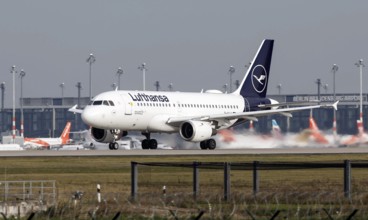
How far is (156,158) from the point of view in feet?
224

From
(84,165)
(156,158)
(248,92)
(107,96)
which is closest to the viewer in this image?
(84,165)

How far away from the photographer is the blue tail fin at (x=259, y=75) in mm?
96625

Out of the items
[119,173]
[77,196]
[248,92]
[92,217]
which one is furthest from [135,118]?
[92,217]

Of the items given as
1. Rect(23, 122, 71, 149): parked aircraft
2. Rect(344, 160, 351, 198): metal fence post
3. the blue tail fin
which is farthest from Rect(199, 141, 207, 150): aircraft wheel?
Rect(344, 160, 351, 198): metal fence post

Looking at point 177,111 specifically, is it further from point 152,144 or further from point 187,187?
point 187,187

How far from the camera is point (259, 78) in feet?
319

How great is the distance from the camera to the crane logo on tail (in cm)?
9688

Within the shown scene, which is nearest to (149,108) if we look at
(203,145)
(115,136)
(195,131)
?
(195,131)

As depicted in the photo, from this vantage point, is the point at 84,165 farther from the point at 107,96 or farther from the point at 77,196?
the point at 77,196

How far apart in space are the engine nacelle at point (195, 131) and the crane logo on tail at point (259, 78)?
1100 centimetres

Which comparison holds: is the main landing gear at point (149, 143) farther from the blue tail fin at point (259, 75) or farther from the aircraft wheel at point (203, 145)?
the blue tail fin at point (259, 75)

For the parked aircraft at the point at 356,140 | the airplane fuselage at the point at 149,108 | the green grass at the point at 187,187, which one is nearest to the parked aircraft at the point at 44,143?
the airplane fuselage at the point at 149,108

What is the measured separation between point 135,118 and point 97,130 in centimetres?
480

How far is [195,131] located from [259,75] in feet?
46.3
